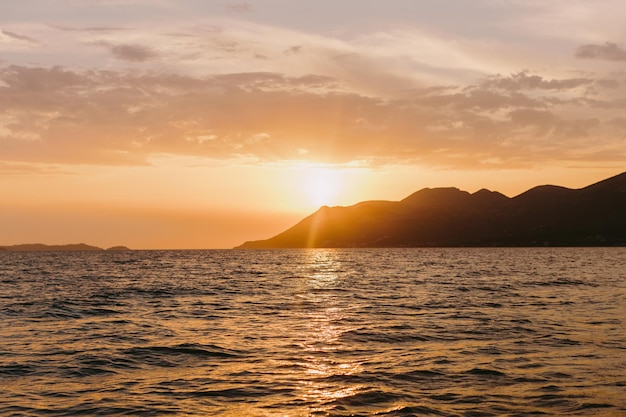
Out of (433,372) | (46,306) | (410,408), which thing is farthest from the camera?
(46,306)

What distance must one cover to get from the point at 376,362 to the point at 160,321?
1968 centimetres

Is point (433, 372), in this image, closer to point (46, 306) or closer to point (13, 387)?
point (13, 387)

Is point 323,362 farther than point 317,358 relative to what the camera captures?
No

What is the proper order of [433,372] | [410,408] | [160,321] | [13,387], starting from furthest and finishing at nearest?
[160,321] < [433,372] < [13,387] < [410,408]

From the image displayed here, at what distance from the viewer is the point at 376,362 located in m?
27.0

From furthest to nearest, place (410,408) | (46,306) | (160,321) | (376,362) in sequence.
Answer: (46,306) → (160,321) → (376,362) → (410,408)

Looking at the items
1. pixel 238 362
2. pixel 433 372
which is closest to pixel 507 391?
pixel 433 372

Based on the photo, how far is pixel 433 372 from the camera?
81.0ft

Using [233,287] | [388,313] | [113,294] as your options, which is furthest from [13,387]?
[233,287]

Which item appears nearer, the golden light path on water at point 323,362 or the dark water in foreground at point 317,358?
the dark water in foreground at point 317,358

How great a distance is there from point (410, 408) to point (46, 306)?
39.9m

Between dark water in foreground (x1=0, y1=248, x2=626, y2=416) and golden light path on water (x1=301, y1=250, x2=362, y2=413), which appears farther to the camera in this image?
golden light path on water (x1=301, y1=250, x2=362, y2=413)

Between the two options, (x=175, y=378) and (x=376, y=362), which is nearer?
(x=175, y=378)

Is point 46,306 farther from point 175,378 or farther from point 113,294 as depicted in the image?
point 175,378
